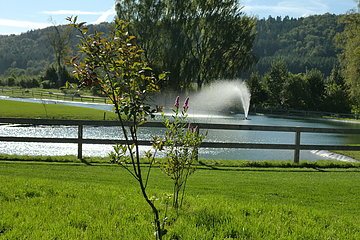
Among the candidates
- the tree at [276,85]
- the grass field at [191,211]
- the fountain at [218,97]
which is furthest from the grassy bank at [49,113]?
the tree at [276,85]

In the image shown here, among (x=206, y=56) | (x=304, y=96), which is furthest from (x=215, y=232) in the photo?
(x=304, y=96)

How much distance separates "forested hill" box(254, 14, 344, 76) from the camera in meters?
144

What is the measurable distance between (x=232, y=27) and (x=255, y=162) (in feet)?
105

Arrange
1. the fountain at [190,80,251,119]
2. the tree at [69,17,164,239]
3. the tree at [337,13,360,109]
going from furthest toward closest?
the fountain at [190,80,251,119] < the tree at [337,13,360,109] < the tree at [69,17,164,239]

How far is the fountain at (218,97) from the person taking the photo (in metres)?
43.0

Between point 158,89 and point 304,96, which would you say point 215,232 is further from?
point 304,96

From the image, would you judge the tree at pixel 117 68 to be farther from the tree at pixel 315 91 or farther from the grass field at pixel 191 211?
the tree at pixel 315 91

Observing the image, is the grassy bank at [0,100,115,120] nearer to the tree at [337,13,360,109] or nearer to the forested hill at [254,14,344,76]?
the tree at [337,13,360,109]

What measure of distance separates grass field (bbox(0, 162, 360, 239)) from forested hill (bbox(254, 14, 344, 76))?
451ft

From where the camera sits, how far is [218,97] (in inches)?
1766

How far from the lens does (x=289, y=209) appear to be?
5.48 metres

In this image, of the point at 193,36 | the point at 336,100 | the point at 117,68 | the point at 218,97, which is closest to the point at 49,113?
the point at 193,36

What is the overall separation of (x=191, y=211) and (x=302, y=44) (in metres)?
180

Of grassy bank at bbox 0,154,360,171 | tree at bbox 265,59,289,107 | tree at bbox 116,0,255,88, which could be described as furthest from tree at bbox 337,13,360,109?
tree at bbox 265,59,289,107
